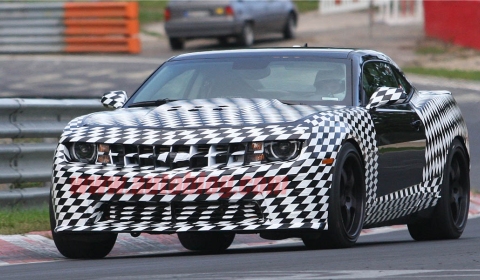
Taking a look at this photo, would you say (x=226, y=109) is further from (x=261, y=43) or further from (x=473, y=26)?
(x=261, y=43)

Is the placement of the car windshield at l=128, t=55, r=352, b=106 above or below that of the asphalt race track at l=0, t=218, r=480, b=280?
above

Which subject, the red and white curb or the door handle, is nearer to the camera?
the red and white curb

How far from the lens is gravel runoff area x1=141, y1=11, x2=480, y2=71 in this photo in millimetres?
25531

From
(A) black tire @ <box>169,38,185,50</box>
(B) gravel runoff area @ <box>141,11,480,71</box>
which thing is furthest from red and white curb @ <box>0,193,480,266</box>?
(A) black tire @ <box>169,38,185,50</box>

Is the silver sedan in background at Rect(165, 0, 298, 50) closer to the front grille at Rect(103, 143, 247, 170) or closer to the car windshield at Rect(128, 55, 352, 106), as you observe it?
the car windshield at Rect(128, 55, 352, 106)

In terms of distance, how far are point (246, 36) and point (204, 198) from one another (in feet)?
72.5

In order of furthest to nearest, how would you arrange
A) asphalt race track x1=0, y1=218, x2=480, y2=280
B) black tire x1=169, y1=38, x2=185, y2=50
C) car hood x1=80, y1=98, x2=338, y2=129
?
black tire x1=169, y1=38, x2=185, y2=50 → car hood x1=80, y1=98, x2=338, y2=129 → asphalt race track x1=0, y1=218, x2=480, y2=280

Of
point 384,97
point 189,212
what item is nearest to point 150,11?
point 384,97

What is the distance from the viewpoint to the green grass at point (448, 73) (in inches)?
866

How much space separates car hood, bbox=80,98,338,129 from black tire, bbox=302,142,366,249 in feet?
1.26

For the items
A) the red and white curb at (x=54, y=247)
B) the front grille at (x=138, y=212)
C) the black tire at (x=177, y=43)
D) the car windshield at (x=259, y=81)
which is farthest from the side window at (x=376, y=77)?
the black tire at (x=177, y=43)

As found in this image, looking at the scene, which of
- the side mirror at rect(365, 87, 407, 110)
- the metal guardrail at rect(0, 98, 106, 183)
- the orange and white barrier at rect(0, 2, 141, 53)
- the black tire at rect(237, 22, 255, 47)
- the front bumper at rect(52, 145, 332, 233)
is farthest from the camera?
the black tire at rect(237, 22, 255, 47)

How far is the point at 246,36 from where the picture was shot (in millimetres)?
29422

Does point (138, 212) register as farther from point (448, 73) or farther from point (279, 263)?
point (448, 73)
